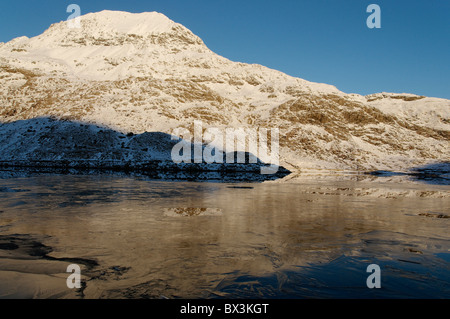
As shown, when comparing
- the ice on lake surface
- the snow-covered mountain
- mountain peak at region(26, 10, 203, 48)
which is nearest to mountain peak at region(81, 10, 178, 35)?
mountain peak at region(26, 10, 203, 48)

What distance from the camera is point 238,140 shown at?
4628cm

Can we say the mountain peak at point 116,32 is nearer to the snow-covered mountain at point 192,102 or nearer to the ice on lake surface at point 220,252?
the snow-covered mountain at point 192,102

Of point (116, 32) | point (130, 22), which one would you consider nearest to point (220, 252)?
A: point (116, 32)

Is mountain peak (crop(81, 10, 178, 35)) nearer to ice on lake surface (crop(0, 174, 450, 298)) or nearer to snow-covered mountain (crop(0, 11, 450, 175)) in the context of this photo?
snow-covered mountain (crop(0, 11, 450, 175))

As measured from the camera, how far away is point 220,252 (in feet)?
17.5

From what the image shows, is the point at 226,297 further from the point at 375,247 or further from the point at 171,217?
the point at 171,217

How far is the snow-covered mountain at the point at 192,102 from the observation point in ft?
156

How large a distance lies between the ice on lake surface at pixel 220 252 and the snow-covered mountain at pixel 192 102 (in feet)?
118

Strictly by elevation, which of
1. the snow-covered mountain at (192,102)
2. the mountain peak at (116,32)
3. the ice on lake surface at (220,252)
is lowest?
the ice on lake surface at (220,252)

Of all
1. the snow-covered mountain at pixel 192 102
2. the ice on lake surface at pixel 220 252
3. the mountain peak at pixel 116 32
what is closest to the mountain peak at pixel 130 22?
the mountain peak at pixel 116 32

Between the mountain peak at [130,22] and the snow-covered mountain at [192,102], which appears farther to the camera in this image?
the mountain peak at [130,22]

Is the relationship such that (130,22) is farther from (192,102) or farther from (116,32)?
(192,102)

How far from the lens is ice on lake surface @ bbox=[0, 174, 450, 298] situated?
12.5 feet
